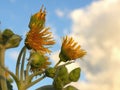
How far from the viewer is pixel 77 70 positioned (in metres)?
4.18

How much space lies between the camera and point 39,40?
14.8 ft

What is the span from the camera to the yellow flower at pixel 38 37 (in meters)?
4.43

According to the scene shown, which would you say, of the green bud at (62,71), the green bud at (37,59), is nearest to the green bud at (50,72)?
the green bud at (62,71)

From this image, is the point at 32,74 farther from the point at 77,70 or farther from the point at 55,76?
the point at 77,70

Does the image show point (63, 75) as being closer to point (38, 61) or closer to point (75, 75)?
point (75, 75)

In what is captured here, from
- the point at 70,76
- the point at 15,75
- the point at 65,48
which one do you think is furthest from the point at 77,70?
the point at 15,75

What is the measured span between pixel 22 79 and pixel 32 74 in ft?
0.45

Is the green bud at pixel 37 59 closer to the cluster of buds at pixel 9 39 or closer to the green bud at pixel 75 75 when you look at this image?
the cluster of buds at pixel 9 39

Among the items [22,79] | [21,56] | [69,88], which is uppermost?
[21,56]

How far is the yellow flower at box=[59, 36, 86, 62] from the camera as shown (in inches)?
177

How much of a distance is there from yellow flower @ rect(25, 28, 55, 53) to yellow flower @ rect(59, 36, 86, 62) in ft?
0.55

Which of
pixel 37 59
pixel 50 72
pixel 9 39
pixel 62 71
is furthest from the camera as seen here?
pixel 9 39

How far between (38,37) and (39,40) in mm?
41

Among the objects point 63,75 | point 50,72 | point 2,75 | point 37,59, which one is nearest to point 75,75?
point 63,75
